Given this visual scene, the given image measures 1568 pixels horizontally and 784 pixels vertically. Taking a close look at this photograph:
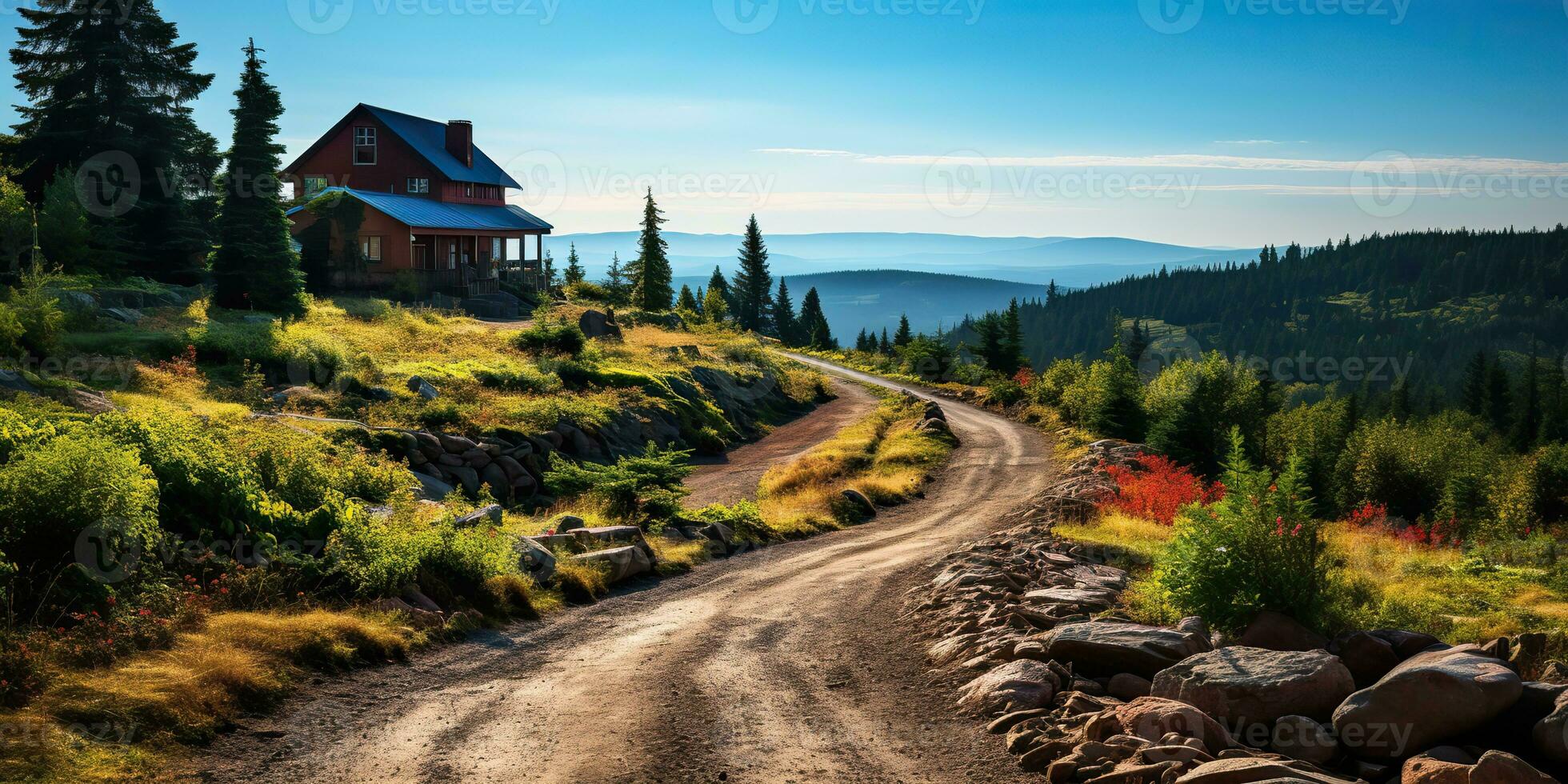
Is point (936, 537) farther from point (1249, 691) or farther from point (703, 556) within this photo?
point (1249, 691)

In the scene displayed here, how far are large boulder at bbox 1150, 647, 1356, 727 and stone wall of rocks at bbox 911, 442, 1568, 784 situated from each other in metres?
0.01

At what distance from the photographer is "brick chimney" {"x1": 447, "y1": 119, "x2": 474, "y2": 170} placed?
2261 inches

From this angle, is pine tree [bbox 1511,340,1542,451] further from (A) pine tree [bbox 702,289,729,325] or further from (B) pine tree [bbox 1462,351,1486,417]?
(A) pine tree [bbox 702,289,729,325]

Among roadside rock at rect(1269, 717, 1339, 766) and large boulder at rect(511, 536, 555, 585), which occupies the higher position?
roadside rock at rect(1269, 717, 1339, 766)

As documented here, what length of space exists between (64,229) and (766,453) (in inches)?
944

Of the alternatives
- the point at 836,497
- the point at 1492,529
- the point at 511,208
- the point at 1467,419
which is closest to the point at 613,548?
the point at 836,497

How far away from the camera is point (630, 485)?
20391 mm

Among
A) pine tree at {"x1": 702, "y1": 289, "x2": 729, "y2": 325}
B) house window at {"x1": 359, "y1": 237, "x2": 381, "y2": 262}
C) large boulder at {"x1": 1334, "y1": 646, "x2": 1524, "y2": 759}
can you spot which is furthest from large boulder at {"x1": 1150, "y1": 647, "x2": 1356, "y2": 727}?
pine tree at {"x1": 702, "y1": 289, "x2": 729, "y2": 325}

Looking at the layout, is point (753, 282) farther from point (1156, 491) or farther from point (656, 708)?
point (656, 708)

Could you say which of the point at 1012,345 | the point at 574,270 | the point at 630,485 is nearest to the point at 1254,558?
the point at 630,485

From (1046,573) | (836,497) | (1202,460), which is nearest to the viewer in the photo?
(1046,573)

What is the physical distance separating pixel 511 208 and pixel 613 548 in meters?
48.5

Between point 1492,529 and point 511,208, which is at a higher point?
point 511,208

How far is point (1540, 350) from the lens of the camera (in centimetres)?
19725
